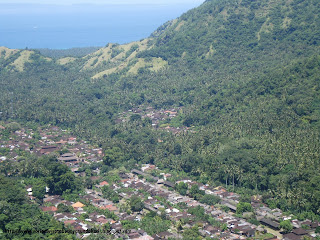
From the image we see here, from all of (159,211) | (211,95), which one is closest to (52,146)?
(159,211)

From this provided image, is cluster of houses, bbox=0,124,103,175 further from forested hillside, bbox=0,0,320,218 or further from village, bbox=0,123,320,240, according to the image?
forested hillside, bbox=0,0,320,218

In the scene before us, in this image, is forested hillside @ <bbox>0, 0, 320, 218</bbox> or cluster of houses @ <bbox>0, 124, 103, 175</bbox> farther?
cluster of houses @ <bbox>0, 124, 103, 175</bbox>

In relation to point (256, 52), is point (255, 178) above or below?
below

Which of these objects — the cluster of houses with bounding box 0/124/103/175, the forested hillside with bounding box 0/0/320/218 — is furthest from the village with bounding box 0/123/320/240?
the forested hillside with bounding box 0/0/320/218

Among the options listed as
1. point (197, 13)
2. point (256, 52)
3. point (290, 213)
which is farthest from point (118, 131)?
point (197, 13)

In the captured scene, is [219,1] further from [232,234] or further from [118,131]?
[232,234]
